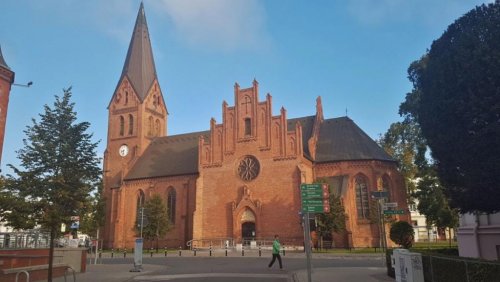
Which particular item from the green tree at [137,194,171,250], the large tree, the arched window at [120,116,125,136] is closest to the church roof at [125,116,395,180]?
the arched window at [120,116,125,136]

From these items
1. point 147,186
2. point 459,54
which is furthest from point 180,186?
point 459,54

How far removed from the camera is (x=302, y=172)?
4003 centimetres

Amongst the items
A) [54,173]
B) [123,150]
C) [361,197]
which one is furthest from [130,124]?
[54,173]

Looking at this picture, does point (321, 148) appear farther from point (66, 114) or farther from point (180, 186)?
point (66, 114)

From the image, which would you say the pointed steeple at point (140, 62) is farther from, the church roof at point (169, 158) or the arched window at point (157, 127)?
→ the church roof at point (169, 158)

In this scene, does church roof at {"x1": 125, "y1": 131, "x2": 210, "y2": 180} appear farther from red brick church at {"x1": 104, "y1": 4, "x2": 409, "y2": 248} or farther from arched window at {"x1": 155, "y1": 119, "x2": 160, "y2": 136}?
arched window at {"x1": 155, "y1": 119, "x2": 160, "y2": 136}

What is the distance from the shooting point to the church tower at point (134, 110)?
5716 cm

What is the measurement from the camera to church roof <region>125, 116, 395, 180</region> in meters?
42.8

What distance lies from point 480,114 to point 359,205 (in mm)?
31181

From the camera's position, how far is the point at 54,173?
1444 cm

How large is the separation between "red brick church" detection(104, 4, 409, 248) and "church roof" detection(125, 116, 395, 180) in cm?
12

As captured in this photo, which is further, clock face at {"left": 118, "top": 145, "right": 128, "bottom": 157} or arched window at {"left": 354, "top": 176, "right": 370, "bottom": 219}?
clock face at {"left": 118, "top": 145, "right": 128, "bottom": 157}

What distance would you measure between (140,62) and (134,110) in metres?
7.22

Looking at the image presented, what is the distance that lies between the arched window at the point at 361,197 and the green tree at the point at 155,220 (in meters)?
20.4
